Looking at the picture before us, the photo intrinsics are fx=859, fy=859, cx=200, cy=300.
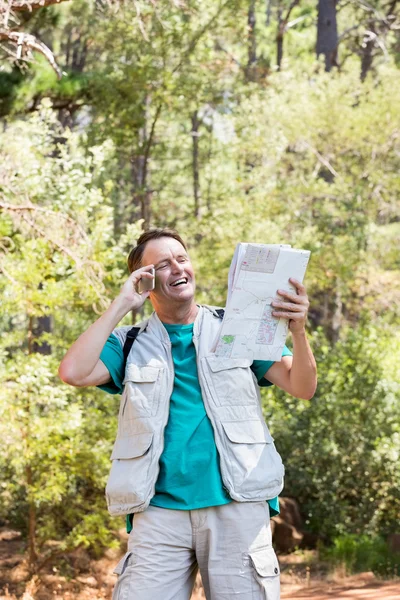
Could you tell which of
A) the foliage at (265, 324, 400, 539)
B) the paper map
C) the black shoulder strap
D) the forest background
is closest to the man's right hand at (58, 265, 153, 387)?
the black shoulder strap

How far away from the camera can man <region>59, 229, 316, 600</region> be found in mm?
2459

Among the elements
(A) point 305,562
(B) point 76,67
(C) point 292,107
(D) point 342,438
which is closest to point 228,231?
(C) point 292,107

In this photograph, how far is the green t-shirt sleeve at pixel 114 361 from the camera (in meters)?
2.73

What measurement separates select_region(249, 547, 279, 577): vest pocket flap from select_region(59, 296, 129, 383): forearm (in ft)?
2.40

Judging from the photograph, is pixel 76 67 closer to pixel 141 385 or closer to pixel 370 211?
pixel 370 211

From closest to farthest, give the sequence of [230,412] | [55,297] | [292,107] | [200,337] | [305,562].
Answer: [230,412] < [200,337] < [55,297] < [305,562] < [292,107]

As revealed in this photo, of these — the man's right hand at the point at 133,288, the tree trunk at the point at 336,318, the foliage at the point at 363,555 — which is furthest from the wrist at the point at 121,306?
the tree trunk at the point at 336,318

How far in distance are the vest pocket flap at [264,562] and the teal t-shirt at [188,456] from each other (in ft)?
0.55

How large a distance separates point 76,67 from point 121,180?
2851mm

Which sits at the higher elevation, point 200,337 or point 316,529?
point 200,337

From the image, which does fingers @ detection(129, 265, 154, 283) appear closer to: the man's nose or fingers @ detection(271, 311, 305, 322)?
the man's nose

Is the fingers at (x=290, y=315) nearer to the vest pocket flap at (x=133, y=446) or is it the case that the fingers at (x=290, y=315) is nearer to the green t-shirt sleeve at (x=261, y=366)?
the green t-shirt sleeve at (x=261, y=366)

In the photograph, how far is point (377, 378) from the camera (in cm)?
1077

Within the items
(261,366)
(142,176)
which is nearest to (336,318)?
(142,176)
